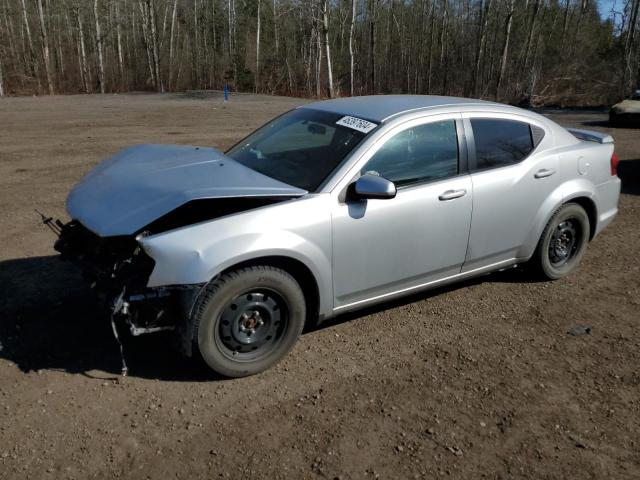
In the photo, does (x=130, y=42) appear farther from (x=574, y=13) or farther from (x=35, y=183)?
(x=35, y=183)

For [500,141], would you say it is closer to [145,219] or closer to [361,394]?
[361,394]

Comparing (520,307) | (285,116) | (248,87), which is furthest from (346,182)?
(248,87)

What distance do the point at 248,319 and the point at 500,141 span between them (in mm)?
2563

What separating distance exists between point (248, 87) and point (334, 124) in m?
43.2

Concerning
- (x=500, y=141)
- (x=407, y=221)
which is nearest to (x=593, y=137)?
(x=500, y=141)

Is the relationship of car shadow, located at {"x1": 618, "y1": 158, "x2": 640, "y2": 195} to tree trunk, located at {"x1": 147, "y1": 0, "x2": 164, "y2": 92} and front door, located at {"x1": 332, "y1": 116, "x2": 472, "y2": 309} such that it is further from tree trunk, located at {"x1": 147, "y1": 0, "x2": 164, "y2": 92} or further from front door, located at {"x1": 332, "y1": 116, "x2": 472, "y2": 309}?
tree trunk, located at {"x1": 147, "y1": 0, "x2": 164, "y2": 92}

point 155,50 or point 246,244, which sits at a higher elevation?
point 155,50

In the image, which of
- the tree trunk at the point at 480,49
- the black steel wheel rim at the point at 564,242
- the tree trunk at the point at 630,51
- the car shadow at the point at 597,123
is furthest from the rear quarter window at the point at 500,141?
the tree trunk at the point at 480,49

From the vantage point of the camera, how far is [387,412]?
135 inches

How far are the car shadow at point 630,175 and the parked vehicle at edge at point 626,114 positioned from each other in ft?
21.2

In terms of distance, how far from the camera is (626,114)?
57.5 ft

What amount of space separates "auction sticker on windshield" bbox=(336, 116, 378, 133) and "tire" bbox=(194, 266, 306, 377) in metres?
1.24

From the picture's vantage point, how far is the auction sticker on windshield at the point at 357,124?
4.17 m

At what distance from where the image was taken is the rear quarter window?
4.58 meters
